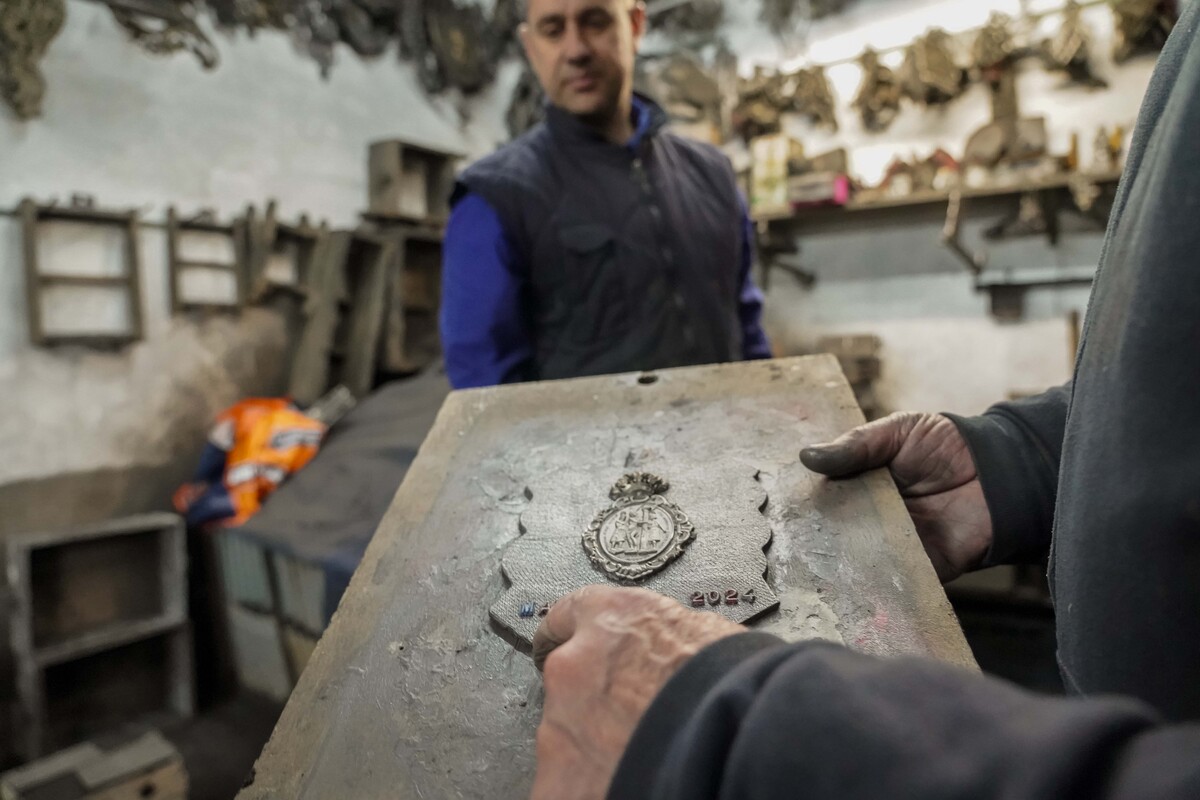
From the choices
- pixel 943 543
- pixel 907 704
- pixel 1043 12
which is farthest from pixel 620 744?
pixel 1043 12

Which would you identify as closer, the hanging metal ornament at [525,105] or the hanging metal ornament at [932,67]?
the hanging metal ornament at [932,67]

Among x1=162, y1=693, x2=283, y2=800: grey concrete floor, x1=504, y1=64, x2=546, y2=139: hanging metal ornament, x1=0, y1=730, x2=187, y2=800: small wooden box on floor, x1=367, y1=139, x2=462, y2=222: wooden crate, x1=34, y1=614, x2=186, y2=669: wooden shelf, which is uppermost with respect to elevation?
x1=504, y1=64, x2=546, y2=139: hanging metal ornament

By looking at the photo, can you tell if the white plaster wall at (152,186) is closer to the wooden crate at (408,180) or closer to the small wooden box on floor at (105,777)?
the wooden crate at (408,180)

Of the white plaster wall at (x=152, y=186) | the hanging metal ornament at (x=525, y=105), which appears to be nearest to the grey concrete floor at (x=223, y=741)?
the white plaster wall at (x=152, y=186)

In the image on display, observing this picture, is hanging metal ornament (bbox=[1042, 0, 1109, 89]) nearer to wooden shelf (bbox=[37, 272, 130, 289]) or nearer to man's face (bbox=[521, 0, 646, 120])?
man's face (bbox=[521, 0, 646, 120])

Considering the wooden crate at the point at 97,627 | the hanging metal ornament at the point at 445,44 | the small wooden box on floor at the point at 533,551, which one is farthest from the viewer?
the hanging metal ornament at the point at 445,44

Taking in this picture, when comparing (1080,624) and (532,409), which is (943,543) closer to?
(1080,624)

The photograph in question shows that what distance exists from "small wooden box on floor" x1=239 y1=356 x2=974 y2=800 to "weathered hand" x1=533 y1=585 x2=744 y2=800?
12cm

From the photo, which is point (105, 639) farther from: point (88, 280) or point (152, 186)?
point (152, 186)

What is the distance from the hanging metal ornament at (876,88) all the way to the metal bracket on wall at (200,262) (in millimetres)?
3042

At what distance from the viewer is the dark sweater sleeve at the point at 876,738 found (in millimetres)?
368

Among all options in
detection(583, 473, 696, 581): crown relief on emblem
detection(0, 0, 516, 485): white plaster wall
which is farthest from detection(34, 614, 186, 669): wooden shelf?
detection(583, 473, 696, 581): crown relief on emblem

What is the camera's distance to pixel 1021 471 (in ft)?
3.18

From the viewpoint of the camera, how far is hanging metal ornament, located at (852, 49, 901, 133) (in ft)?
12.2
